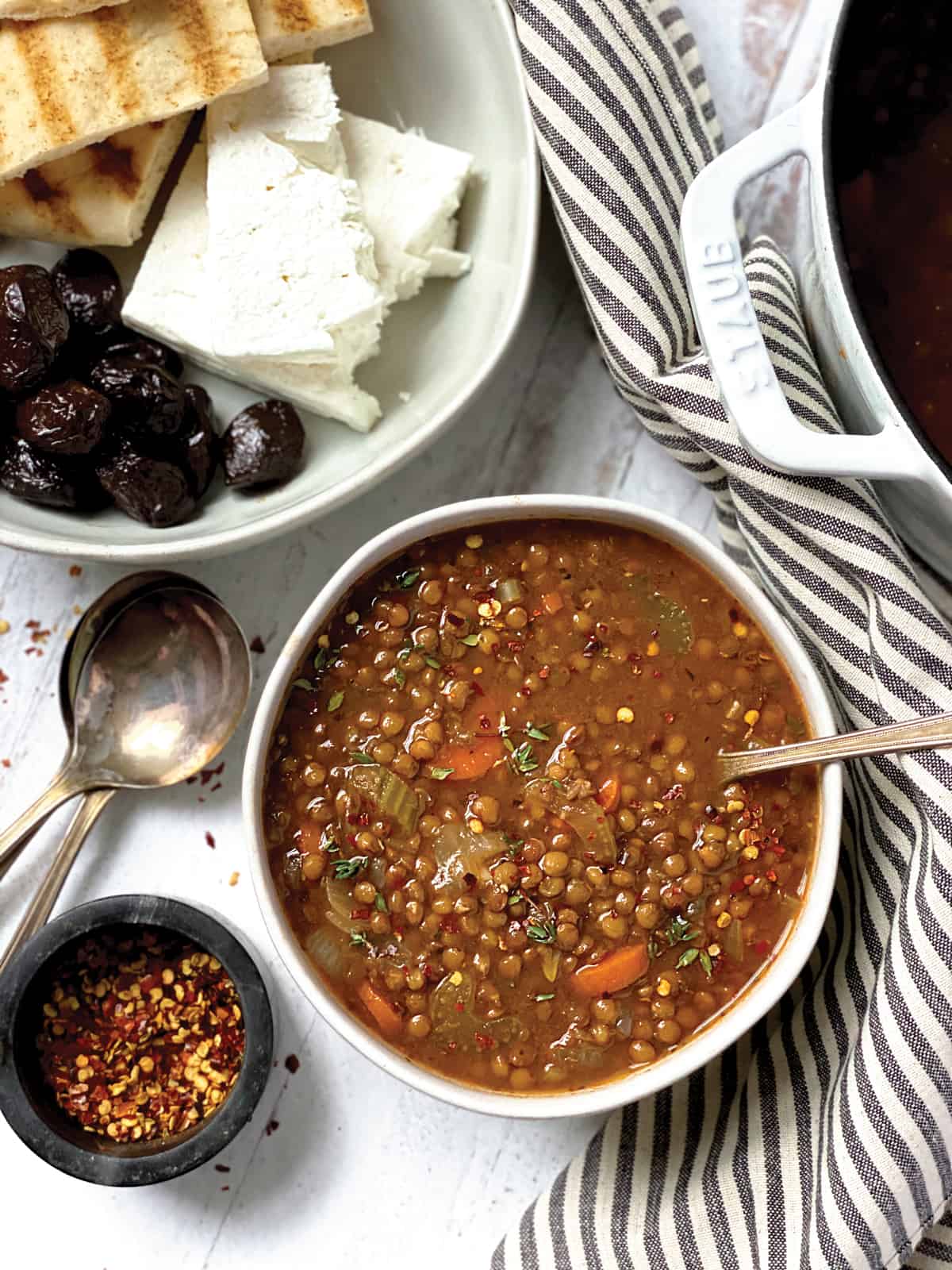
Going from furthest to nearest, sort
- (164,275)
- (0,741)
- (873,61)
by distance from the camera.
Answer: (0,741) → (164,275) → (873,61)

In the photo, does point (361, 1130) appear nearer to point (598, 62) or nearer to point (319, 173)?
point (319, 173)

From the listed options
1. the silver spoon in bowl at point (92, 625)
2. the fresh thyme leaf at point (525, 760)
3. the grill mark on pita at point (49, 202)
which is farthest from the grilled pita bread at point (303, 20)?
the fresh thyme leaf at point (525, 760)

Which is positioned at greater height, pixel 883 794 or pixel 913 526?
pixel 913 526

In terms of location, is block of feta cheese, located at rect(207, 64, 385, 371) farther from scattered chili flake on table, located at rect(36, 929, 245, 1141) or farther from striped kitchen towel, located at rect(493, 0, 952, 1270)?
scattered chili flake on table, located at rect(36, 929, 245, 1141)

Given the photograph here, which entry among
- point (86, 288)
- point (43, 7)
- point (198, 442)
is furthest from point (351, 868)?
point (43, 7)

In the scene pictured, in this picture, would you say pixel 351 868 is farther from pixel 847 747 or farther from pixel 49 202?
pixel 49 202

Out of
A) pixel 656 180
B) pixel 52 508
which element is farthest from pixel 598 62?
pixel 52 508

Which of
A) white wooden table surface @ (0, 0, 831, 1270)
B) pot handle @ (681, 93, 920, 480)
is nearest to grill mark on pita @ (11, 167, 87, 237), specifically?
white wooden table surface @ (0, 0, 831, 1270)
